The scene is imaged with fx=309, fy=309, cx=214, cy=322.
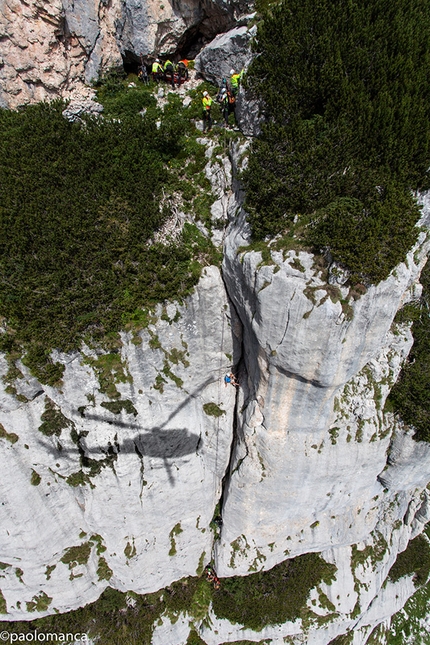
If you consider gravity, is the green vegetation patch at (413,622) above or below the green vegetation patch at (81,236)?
below

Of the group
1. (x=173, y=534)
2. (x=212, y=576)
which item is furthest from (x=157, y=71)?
(x=212, y=576)

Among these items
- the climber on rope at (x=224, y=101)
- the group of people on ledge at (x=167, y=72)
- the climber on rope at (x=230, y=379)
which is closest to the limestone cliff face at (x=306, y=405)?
the climber on rope at (x=230, y=379)

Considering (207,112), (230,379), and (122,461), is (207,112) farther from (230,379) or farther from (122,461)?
(122,461)

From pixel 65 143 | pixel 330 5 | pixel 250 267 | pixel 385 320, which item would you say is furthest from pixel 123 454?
pixel 330 5

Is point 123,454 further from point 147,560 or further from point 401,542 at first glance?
point 401,542

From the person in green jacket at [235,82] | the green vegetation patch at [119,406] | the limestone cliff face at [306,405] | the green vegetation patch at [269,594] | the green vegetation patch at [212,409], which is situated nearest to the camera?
the limestone cliff face at [306,405]

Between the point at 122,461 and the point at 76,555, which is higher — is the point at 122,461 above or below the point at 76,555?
above

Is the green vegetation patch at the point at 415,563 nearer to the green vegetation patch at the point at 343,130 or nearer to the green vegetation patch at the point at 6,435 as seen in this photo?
the green vegetation patch at the point at 343,130
